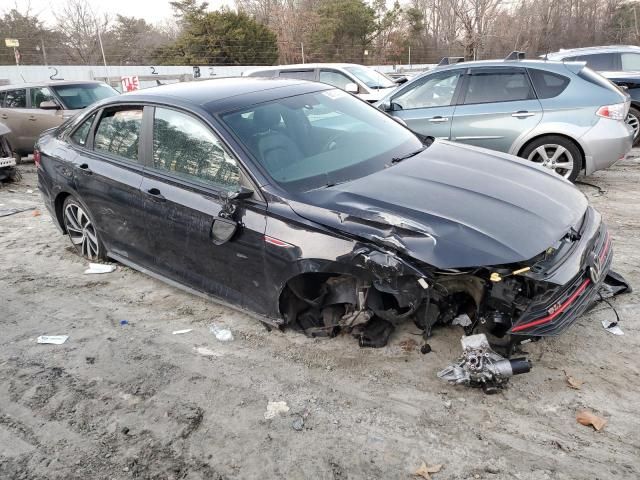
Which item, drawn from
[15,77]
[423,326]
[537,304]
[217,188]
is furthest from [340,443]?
[15,77]

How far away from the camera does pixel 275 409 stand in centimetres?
292

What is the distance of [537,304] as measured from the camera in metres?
2.79

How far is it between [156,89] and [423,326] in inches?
118

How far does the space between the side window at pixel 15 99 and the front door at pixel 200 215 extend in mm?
8171

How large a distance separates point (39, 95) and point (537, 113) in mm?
9287

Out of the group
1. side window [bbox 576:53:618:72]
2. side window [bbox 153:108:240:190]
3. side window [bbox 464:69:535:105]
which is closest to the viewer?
side window [bbox 153:108:240:190]

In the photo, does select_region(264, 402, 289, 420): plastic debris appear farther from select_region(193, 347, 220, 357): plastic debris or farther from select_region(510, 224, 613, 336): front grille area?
select_region(510, 224, 613, 336): front grille area

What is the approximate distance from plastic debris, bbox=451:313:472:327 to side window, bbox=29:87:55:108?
985 cm

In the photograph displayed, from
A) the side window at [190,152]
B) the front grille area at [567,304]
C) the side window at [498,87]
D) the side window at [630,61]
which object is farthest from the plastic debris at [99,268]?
the side window at [630,61]

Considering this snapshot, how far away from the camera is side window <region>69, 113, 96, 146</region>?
482cm

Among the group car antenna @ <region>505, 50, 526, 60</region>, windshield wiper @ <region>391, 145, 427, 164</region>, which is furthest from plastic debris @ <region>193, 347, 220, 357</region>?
car antenna @ <region>505, 50, 526, 60</region>

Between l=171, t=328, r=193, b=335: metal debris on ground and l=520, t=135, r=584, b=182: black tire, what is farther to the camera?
l=520, t=135, r=584, b=182: black tire

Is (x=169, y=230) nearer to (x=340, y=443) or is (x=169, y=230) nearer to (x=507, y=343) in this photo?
(x=340, y=443)

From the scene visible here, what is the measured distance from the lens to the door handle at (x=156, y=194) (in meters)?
3.86
